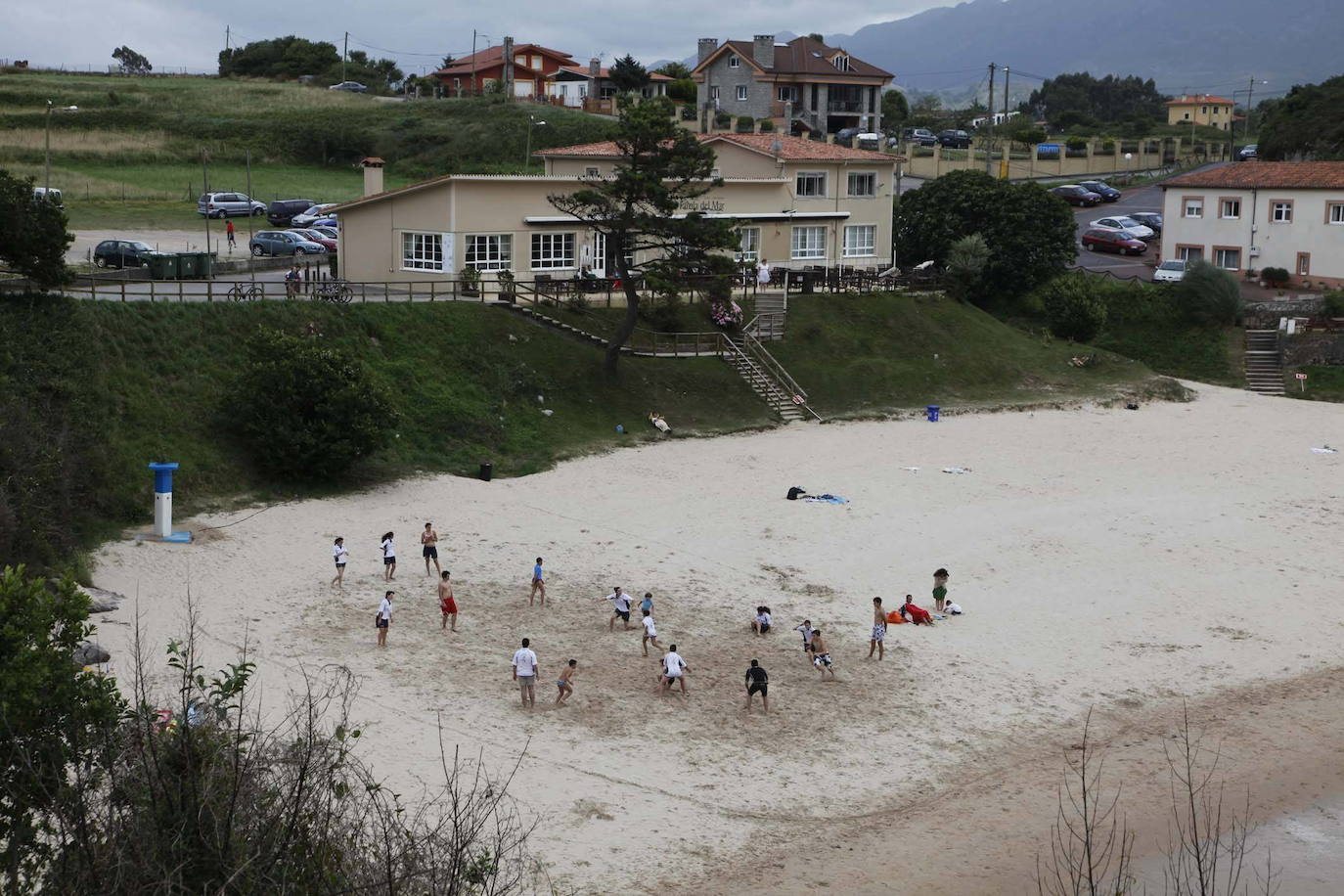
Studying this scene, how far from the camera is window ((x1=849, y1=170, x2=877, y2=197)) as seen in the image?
185 feet

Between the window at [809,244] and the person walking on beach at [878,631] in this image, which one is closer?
the person walking on beach at [878,631]

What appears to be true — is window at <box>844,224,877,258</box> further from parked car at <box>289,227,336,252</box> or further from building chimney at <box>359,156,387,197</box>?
parked car at <box>289,227,336,252</box>

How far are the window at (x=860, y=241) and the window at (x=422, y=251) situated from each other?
57.6ft

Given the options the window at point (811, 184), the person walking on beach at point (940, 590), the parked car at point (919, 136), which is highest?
the parked car at point (919, 136)

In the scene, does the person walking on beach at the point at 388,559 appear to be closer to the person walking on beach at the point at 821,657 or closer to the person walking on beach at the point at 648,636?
the person walking on beach at the point at 648,636

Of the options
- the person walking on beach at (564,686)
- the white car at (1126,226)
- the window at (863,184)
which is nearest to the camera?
the person walking on beach at (564,686)

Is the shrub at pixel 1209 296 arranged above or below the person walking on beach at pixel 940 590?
above

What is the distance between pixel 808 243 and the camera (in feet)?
183

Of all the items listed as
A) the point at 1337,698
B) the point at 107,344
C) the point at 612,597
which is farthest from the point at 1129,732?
the point at 107,344

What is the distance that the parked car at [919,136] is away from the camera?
344 ft

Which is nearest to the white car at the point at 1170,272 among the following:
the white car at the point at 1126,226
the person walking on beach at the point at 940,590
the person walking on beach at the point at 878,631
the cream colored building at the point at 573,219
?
the white car at the point at 1126,226

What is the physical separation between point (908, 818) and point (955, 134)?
3668 inches

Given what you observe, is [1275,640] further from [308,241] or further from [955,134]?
[955,134]

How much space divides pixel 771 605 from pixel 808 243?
29.9 metres
